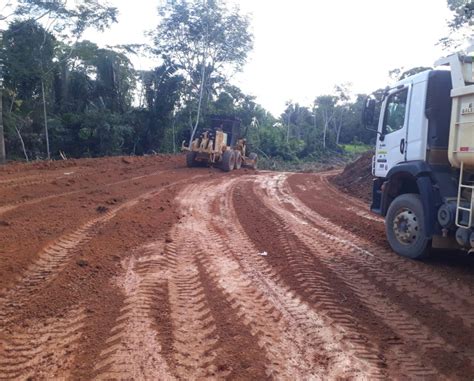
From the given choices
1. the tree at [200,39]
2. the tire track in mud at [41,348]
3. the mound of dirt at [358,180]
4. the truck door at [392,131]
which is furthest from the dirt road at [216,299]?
the tree at [200,39]

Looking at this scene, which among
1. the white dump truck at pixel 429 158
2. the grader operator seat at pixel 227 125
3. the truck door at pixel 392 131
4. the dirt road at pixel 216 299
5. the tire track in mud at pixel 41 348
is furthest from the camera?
the grader operator seat at pixel 227 125

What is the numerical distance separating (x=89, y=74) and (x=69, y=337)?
100 ft

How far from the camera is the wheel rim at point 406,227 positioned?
618cm

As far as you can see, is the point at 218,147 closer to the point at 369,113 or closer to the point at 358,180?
the point at 358,180

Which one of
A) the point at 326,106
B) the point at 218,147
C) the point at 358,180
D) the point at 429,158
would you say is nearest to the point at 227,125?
the point at 218,147

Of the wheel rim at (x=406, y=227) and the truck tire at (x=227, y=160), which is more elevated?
the truck tire at (x=227, y=160)

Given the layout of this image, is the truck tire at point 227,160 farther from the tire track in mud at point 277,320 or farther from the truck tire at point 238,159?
the tire track in mud at point 277,320

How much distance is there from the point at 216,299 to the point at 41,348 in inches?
68.0

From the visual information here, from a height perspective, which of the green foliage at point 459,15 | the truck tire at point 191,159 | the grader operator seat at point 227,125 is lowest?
the truck tire at point 191,159

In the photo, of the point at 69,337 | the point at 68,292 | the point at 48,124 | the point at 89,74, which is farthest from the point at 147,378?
the point at 89,74

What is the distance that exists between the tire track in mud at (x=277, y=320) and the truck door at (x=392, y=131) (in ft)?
9.21

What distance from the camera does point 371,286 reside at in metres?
5.03

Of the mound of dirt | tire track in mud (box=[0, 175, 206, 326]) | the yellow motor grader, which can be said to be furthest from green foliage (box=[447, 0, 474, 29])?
tire track in mud (box=[0, 175, 206, 326])

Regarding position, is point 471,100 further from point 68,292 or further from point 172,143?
point 172,143
